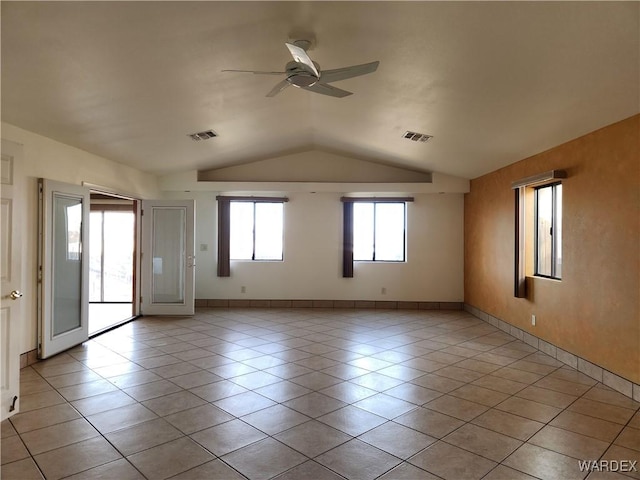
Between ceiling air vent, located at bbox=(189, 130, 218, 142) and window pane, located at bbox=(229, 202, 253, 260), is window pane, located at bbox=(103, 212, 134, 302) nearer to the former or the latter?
window pane, located at bbox=(229, 202, 253, 260)

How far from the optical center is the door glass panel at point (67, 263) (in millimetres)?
4724

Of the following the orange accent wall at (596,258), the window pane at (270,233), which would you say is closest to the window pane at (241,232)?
the window pane at (270,233)

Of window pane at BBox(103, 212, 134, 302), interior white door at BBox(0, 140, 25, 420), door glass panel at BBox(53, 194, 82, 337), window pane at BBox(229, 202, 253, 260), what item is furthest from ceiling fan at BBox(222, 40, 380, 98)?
window pane at BBox(103, 212, 134, 302)

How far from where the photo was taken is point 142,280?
7113 millimetres

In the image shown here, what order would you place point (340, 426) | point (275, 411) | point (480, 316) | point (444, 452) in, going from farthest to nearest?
point (480, 316)
point (275, 411)
point (340, 426)
point (444, 452)

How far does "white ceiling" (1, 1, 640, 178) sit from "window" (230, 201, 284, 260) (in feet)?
9.38

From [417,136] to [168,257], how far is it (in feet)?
15.3

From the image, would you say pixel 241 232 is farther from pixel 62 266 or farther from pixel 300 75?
pixel 300 75

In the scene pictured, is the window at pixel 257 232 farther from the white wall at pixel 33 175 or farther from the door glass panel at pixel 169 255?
the white wall at pixel 33 175

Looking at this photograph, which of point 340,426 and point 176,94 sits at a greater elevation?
point 176,94

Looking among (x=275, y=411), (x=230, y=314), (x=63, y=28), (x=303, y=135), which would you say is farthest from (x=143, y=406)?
(x=303, y=135)

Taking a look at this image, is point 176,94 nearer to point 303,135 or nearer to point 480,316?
point 303,135

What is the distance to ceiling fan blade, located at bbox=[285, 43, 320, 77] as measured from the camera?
270cm

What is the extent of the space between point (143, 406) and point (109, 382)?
0.77 m
